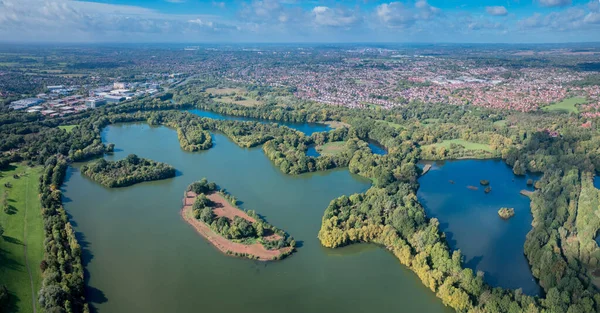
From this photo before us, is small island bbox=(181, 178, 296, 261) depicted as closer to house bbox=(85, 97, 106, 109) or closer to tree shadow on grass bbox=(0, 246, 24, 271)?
tree shadow on grass bbox=(0, 246, 24, 271)

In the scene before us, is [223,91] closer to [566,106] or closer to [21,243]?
[21,243]

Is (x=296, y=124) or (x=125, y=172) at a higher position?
(x=296, y=124)

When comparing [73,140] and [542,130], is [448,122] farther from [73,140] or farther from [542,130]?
[73,140]

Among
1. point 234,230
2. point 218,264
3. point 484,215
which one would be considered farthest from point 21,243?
point 484,215

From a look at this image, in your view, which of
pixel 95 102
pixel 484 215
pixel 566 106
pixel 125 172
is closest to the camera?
pixel 484 215

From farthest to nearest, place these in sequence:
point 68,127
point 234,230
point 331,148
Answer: point 68,127
point 331,148
point 234,230

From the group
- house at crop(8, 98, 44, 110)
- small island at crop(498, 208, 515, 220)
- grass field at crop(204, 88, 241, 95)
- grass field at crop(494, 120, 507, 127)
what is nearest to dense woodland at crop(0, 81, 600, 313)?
grass field at crop(494, 120, 507, 127)
